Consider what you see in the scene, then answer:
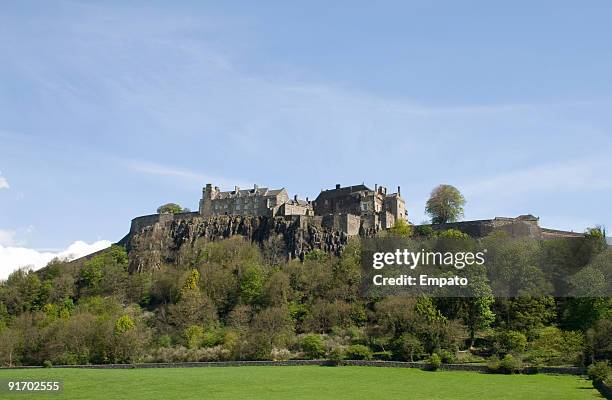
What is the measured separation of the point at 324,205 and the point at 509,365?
208 ft

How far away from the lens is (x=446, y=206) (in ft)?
371

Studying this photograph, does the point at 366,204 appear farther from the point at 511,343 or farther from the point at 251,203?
the point at 511,343

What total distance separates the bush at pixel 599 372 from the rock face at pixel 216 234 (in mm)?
53632

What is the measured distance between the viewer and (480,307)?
2608 inches

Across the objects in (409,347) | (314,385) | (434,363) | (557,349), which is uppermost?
(557,349)

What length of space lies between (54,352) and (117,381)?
2663 cm

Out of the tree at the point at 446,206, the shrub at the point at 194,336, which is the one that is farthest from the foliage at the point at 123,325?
the tree at the point at 446,206

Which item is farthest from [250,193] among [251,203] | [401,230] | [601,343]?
[601,343]

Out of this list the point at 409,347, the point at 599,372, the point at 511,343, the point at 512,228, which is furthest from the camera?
the point at 512,228

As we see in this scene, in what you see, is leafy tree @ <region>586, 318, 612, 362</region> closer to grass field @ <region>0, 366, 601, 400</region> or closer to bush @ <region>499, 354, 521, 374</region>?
grass field @ <region>0, 366, 601, 400</region>

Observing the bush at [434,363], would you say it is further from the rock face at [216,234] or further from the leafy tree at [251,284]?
the rock face at [216,234]

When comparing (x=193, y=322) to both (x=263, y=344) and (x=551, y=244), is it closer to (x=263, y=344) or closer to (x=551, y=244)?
(x=263, y=344)

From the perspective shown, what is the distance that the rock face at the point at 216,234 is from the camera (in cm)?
10069

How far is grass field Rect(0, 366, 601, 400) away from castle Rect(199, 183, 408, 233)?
4767cm
